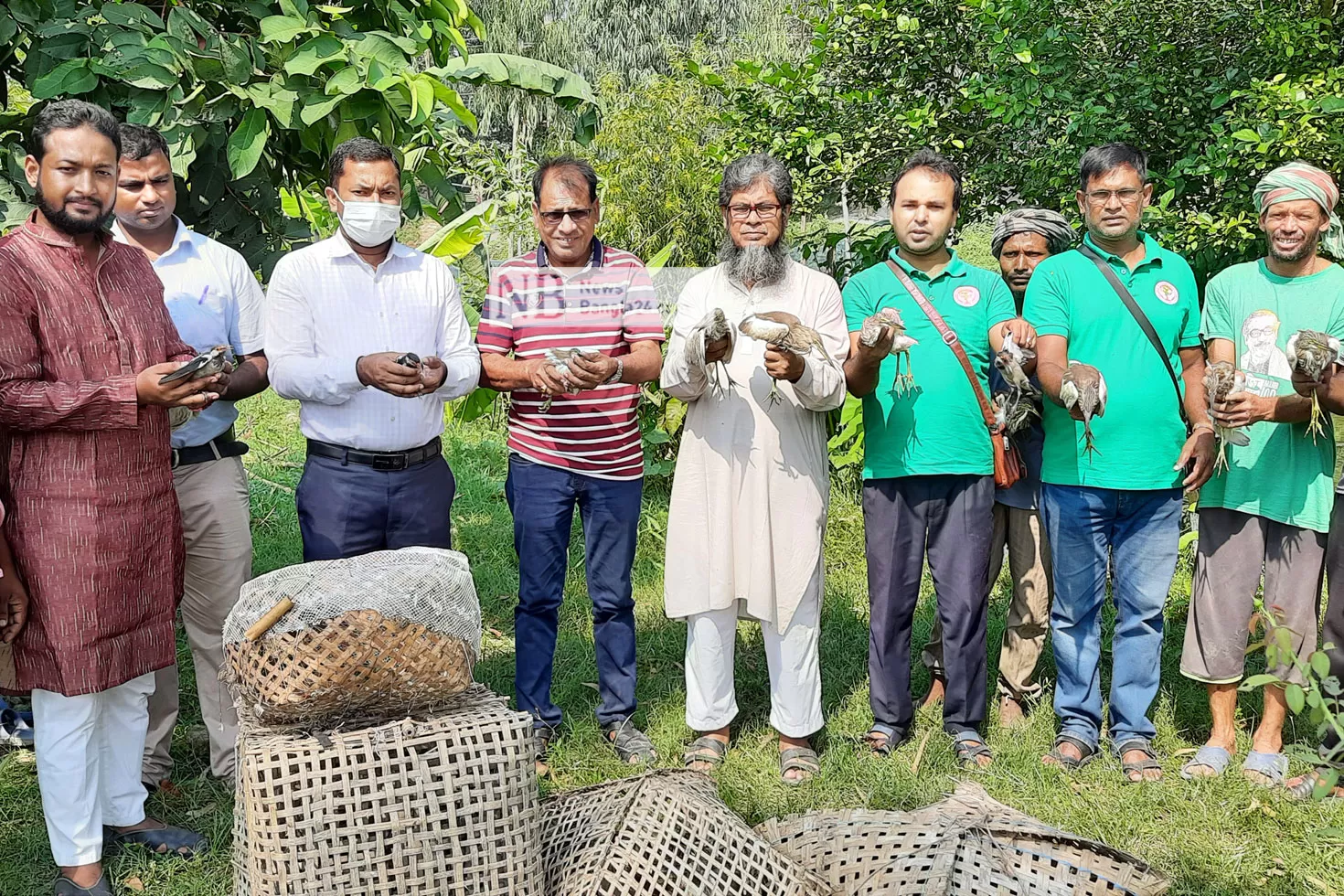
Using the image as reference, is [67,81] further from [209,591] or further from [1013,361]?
[1013,361]

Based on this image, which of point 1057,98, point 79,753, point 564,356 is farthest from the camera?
point 1057,98

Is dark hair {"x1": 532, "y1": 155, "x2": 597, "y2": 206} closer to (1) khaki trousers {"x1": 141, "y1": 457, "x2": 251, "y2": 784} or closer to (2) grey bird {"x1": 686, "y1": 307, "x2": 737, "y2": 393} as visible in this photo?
(2) grey bird {"x1": 686, "y1": 307, "x2": 737, "y2": 393}

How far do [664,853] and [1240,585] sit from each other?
96.8 inches

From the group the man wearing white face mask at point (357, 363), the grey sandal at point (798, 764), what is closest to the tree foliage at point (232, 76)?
the man wearing white face mask at point (357, 363)

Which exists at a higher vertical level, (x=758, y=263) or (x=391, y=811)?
(x=758, y=263)

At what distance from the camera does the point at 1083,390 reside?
12.8ft

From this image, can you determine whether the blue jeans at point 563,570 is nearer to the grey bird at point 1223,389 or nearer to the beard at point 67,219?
the beard at point 67,219

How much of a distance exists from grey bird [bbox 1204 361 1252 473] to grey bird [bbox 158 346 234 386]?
3189mm

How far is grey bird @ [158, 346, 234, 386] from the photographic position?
3.19 metres

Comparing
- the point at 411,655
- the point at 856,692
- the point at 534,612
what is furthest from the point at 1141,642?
the point at 411,655

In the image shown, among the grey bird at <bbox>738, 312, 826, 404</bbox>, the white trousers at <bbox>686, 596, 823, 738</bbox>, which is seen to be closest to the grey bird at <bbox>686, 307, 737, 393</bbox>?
the grey bird at <bbox>738, 312, 826, 404</bbox>

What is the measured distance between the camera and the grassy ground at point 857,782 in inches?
142

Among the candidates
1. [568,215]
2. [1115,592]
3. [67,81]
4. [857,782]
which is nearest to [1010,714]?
[1115,592]

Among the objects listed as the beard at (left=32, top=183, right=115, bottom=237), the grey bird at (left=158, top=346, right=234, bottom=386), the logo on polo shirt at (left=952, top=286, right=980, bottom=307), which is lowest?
the grey bird at (left=158, top=346, right=234, bottom=386)
